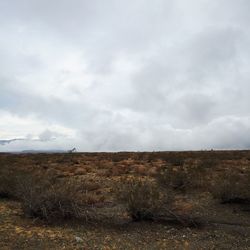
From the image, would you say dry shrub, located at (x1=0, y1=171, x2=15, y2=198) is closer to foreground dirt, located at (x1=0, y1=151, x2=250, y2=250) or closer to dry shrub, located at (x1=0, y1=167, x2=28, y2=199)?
dry shrub, located at (x1=0, y1=167, x2=28, y2=199)

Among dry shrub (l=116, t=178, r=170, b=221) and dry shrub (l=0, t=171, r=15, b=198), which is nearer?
dry shrub (l=116, t=178, r=170, b=221)

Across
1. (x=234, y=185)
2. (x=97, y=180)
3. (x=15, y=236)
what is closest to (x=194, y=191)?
(x=234, y=185)

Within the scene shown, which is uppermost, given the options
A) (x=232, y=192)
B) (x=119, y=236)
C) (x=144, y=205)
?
(x=232, y=192)

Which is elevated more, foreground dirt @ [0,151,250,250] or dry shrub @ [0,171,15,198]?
dry shrub @ [0,171,15,198]

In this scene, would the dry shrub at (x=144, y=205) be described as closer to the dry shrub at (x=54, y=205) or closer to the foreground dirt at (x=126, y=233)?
the foreground dirt at (x=126, y=233)

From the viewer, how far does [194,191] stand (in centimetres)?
1493

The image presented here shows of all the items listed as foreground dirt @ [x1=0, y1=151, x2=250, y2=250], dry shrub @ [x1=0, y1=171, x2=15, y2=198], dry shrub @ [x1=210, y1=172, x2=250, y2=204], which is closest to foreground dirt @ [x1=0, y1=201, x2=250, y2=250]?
foreground dirt @ [x1=0, y1=151, x2=250, y2=250]

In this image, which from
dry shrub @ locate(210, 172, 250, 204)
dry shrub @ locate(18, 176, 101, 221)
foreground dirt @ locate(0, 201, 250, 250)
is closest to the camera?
foreground dirt @ locate(0, 201, 250, 250)

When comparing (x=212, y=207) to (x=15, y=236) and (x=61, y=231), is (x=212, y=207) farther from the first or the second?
(x=15, y=236)

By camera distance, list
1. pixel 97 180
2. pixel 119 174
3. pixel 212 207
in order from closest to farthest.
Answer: pixel 212 207, pixel 97 180, pixel 119 174

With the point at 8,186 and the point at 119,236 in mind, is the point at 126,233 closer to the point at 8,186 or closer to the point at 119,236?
the point at 119,236

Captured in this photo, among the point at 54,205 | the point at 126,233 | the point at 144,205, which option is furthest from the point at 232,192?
the point at 54,205

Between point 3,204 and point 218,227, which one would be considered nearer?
point 218,227

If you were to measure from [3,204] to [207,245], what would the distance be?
6.76 m
